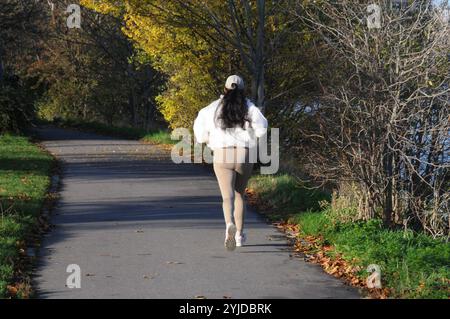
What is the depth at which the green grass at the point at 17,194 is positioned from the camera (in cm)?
957

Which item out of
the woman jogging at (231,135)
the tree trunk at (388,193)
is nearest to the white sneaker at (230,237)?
the woman jogging at (231,135)

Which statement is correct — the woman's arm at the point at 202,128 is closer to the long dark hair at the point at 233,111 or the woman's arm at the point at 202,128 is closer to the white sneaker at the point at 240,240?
the long dark hair at the point at 233,111

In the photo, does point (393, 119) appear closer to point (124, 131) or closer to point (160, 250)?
point (160, 250)

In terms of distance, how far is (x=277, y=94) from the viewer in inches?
826

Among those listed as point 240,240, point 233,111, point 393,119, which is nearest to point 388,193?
point 393,119

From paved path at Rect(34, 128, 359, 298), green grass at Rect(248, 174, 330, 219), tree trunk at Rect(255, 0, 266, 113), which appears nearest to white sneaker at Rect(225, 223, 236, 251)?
paved path at Rect(34, 128, 359, 298)

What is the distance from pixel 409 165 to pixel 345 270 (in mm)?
3107

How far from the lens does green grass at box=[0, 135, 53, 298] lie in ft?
31.4

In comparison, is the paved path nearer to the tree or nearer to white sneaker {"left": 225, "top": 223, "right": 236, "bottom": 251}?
white sneaker {"left": 225, "top": 223, "right": 236, "bottom": 251}

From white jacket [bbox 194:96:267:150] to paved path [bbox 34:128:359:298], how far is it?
51.4 inches

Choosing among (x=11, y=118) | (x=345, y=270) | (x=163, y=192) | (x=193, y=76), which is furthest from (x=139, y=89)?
(x=345, y=270)

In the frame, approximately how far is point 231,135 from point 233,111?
28 centimetres

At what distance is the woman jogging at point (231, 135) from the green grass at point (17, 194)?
2.52 meters

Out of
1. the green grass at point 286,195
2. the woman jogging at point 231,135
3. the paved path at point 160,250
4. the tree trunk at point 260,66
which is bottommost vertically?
the paved path at point 160,250
